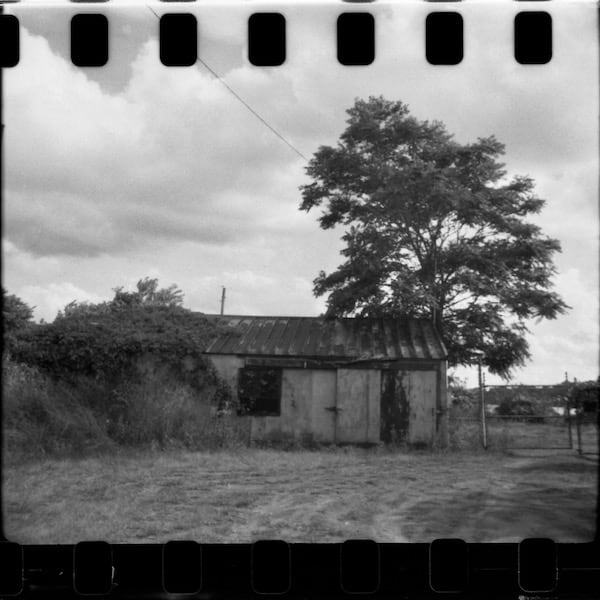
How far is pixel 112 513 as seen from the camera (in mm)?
7316

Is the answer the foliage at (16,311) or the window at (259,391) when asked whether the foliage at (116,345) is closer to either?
the window at (259,391)

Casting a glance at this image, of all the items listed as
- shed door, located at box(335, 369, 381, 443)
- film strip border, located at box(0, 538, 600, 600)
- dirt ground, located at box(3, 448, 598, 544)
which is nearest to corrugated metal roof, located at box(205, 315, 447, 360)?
shed door, located at box(335, 369, 381, 443)

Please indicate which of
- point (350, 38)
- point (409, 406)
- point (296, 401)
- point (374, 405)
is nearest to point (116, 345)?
point (296, 401)

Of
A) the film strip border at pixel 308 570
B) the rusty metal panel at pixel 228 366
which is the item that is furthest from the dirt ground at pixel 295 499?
the film strip border at pixel 308 570

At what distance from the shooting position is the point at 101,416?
13.5 metres

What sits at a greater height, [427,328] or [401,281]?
[401,281]

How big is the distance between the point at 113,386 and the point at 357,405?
6025mm

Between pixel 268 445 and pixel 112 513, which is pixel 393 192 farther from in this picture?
pixel 112 513

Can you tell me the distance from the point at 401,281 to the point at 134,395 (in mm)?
7783

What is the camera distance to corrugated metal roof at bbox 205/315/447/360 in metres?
15.4

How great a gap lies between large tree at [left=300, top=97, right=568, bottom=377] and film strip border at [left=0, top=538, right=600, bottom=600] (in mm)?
13365

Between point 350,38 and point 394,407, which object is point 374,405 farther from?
point 350,38

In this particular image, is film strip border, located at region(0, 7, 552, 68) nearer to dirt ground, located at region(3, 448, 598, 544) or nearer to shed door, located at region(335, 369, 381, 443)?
dirt ground, located at region(3, 448, 598, 544)

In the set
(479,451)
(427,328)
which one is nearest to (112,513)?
(479,451)
